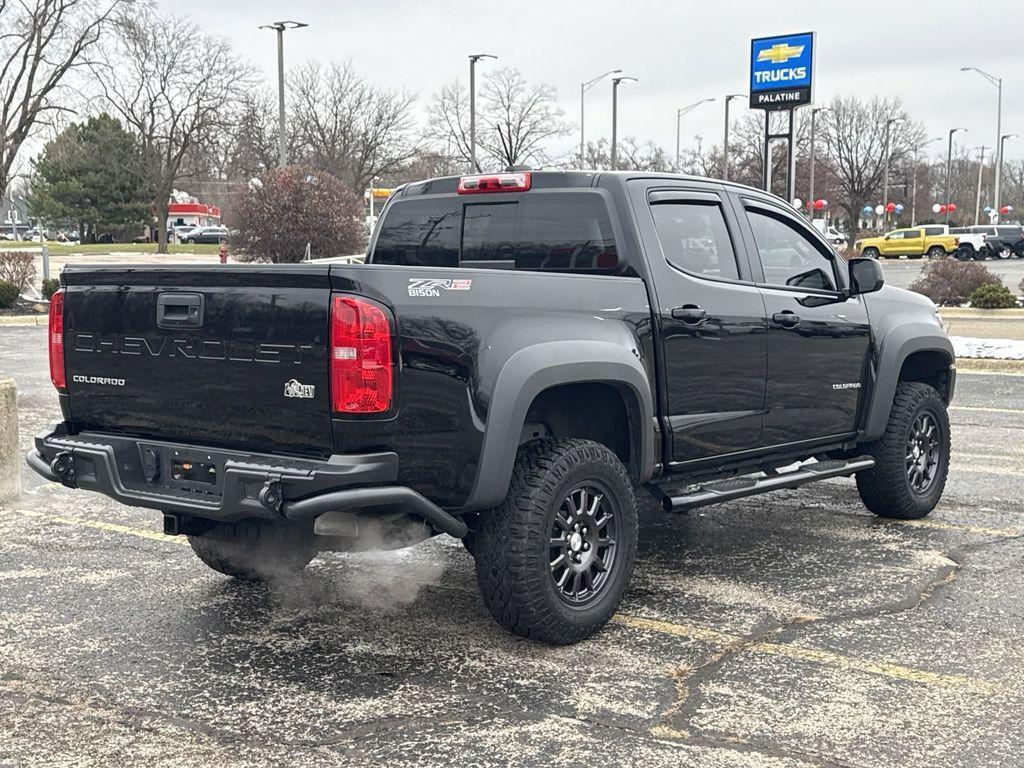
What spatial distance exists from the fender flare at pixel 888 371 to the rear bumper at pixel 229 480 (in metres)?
3.04

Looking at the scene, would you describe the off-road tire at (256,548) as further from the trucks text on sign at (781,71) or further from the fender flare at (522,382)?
the trucks text on sign at (781,71)

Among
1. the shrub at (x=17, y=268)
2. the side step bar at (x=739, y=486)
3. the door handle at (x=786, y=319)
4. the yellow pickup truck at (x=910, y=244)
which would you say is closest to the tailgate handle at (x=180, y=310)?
the side step bar at (x=739, y=486)

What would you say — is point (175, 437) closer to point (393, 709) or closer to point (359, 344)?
point (359, 344)

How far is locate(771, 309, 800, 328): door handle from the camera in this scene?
19.3 feet

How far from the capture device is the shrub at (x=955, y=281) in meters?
23.3

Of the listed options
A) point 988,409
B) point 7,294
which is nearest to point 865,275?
point 988,409

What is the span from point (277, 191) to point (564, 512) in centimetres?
2971

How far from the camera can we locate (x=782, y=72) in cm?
3200

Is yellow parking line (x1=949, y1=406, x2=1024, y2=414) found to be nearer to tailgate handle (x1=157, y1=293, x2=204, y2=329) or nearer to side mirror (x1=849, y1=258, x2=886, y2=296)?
side mirror (x1=849, y1=258, x2=886, y2=296)

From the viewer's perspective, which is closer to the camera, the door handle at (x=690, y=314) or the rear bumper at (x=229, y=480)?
the rear bumper at (x=229, y=480)

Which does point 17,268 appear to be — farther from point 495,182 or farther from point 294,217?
point 495,182

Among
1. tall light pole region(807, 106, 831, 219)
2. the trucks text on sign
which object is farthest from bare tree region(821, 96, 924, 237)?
the trucks text on sign

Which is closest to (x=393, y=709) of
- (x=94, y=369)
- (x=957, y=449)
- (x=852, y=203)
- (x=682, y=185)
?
(x=94, y=369)

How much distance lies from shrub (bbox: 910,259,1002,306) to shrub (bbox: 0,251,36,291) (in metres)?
18.5
